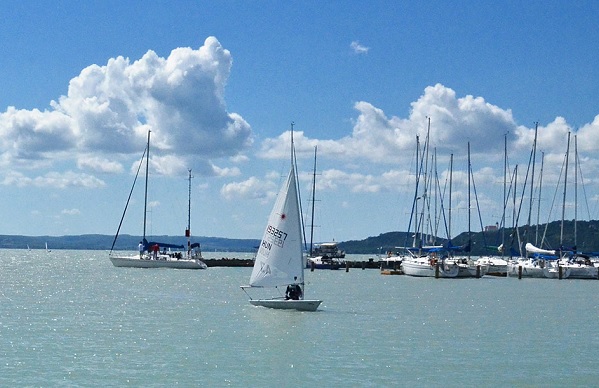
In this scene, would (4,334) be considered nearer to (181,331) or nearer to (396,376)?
(181,331)

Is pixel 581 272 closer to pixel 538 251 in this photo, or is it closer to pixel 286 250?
pixel 538 251

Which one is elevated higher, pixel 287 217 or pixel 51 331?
pixel 287 217

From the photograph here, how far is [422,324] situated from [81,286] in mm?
41634

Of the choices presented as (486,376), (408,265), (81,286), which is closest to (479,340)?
(486,376)

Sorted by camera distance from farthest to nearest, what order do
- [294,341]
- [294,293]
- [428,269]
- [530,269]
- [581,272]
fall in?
[530,269] < [581,272] < [428,269] < [294,293] < [294,341]

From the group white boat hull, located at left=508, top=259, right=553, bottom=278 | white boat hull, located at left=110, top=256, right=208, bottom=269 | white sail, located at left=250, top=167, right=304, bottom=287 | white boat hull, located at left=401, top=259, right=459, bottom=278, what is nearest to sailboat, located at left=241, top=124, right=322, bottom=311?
white sail, located at left=250, top=167, right=304, bottom=287

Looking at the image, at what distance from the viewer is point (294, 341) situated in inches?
1494

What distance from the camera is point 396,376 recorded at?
30.2 metres

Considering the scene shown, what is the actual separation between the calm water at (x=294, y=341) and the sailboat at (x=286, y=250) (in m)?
0.84

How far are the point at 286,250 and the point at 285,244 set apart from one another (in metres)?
0.32

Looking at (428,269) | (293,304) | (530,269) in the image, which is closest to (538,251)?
(530,269)

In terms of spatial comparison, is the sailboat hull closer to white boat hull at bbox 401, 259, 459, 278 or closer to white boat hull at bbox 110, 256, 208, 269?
white boat hull at bbox 401, 259, 459, 278

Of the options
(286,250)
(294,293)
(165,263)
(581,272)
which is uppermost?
(286,250)

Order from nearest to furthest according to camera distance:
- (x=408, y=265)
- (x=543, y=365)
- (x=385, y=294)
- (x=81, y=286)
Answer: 1. (x=543, y=365)
2. (x=385, y=294)
3. (x=81, y=286)
4. (x=408, y=265)
